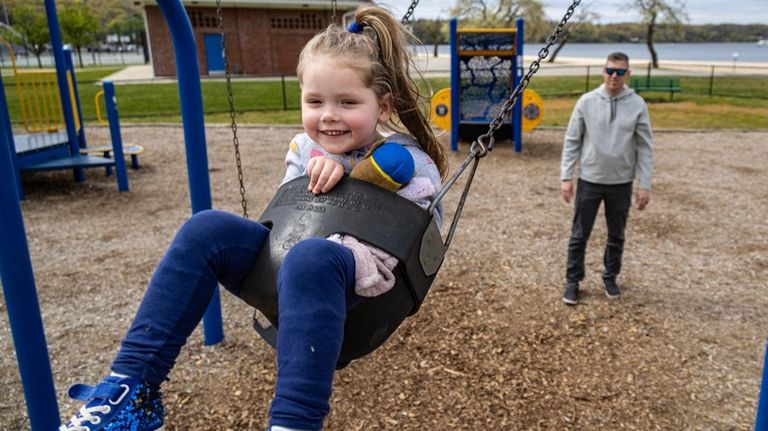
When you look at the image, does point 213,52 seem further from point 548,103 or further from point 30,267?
point 30,267

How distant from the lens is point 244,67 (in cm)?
2895

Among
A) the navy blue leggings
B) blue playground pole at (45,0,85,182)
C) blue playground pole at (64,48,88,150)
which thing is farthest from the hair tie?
blue playground pole at (64,48,88,150)

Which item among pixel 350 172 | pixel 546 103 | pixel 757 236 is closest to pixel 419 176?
pixel 350 172

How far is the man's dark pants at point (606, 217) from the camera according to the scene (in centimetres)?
394

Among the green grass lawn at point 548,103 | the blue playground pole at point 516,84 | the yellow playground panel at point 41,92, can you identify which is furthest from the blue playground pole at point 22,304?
the green grass lawn at point 548,103

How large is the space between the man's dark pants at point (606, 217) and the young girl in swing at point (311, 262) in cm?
232

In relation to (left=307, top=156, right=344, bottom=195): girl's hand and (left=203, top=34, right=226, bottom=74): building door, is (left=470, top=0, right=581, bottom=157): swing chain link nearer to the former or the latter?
(left=307, top=156, right=344, bottom=195): girl's hand

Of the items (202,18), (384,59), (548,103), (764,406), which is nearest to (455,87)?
(764,406)

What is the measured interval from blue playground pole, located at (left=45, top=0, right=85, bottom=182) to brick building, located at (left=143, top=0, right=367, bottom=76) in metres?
21.1

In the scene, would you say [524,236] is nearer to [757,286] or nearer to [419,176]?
[757,286]

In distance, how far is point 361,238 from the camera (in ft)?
5.10

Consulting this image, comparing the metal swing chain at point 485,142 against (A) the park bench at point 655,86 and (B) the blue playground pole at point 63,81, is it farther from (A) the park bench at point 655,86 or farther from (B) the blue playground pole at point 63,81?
(A) the park bench at point 655,86

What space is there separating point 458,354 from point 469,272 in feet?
4.06

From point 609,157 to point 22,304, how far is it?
10.4ft
